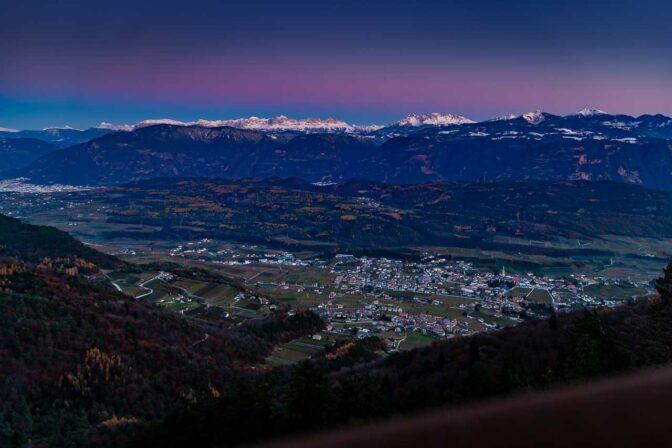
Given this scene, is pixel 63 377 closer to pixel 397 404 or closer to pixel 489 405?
pixel 397 404

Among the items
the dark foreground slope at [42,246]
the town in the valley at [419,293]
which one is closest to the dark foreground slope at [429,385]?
the town in the valley at [419,293]

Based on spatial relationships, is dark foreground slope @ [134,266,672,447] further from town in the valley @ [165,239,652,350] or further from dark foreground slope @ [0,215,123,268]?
dark foreground slope @ [0,215,123,268]

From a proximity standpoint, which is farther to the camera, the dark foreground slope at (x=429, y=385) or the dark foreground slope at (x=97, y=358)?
the dark foreground slope at (x=97, y=358)

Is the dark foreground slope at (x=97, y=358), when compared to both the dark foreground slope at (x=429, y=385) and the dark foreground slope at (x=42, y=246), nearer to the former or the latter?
the dark foreground slope at (x=429, y=385)

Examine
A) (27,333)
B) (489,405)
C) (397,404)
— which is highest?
(489,405)

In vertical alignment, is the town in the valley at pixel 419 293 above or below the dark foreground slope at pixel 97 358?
below

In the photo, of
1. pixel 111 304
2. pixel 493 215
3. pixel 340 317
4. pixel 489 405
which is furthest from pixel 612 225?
pixel 489 405

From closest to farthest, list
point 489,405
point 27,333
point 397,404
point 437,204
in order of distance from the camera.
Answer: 1. point 489,405
2. point 397,404
3. point 27,333
4. point 437,204

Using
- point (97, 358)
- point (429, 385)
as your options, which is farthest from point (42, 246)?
point (429, 385)

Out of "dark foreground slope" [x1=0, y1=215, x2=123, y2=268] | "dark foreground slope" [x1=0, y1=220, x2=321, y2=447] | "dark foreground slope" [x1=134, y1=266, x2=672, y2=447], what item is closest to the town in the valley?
"dark foreground slope" [x1=0, y1=220, x2=321, y2=447]

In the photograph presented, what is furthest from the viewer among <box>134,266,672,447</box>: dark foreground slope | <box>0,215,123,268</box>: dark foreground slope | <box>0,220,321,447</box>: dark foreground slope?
<box>0,215,123,268</box>: dark foreground slope

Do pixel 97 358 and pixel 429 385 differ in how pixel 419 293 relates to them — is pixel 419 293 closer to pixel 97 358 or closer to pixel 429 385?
pixel 97 358
